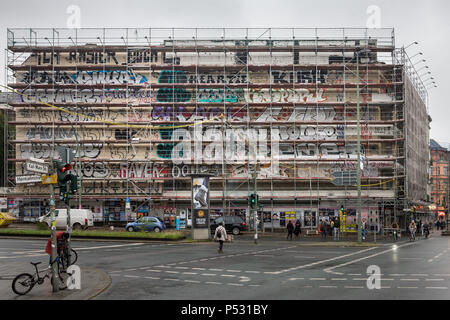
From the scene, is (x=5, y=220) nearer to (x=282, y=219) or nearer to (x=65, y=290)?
(x=282, y=219)

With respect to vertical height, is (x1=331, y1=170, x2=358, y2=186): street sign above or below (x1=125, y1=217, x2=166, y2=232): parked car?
above

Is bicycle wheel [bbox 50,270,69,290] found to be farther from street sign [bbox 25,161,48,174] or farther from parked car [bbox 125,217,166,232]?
parked car [bbox 125,217,166,232]

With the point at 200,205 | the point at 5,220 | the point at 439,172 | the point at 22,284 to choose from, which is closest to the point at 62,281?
the point at 22,284

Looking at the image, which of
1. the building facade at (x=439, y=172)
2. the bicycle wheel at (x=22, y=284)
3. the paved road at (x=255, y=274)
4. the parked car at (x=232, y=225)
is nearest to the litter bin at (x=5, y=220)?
the parked car at (x=232, y=225)

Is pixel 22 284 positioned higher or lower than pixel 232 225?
higher

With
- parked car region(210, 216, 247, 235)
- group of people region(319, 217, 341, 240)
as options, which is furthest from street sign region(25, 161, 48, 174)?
parked car region(210, 216, 247, 235)

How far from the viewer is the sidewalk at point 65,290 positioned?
42.7 ft

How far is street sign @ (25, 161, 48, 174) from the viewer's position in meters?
13.6

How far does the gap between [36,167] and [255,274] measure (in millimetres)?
7839

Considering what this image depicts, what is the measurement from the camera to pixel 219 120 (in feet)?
165

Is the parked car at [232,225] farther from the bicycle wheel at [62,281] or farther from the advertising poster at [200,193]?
the bicycle wheel at [62,281]

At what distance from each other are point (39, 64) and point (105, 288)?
43.2 metres

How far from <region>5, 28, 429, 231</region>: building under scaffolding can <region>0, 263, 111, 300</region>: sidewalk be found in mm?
31636

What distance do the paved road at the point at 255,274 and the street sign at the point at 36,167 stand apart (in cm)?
360
